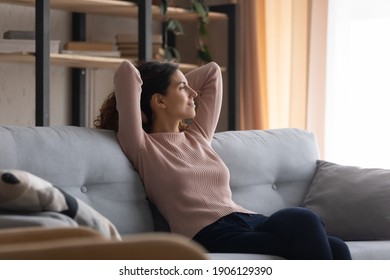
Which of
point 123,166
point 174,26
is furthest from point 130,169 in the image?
point 174,26

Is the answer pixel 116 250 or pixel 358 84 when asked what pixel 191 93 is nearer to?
pixel 358 84

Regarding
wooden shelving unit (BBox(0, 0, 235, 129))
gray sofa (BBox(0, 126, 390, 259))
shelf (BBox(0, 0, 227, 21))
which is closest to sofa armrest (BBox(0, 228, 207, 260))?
gray sofa (BBox(0, 126, 390, 259))

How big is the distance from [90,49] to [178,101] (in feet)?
3.85

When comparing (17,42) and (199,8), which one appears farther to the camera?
(199,8)

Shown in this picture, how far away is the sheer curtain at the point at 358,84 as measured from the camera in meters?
4.13

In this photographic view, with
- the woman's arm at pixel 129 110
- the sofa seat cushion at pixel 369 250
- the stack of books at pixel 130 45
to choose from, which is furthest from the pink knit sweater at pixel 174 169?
the stack of books at pixel 130 45

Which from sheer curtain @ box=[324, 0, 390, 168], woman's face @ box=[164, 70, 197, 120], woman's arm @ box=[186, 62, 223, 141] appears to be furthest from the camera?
sheer curtain @ box=[324, 0, 390, 168]

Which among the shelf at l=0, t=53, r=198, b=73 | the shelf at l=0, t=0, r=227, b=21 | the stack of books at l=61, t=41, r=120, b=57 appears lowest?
the shelf at l=0, t=53, r=198, b=73

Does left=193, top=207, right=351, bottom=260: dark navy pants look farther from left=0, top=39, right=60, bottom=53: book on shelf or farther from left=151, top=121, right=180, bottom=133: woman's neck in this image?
left=0, top=39, right=60, bottom=53: book on shelf

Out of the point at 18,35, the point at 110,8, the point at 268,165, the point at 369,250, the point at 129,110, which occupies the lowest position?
the point at 369,250

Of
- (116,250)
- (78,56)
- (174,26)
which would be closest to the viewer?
(116,250)

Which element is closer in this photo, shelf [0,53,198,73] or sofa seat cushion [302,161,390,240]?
sofa seat cushion [302,161,390,240]

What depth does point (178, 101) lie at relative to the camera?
119 inches

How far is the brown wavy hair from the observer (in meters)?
3.05
